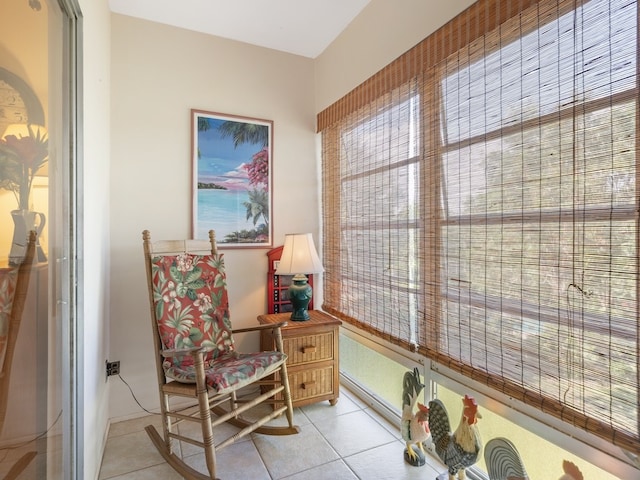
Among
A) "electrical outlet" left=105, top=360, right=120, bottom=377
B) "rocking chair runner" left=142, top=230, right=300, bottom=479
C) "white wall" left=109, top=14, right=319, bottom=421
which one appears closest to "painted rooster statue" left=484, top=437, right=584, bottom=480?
"rocking chair runner" left=142, top=230, right=300, bottom=479

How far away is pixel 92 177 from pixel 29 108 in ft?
2.59

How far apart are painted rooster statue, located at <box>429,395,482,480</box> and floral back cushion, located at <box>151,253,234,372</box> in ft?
4.08

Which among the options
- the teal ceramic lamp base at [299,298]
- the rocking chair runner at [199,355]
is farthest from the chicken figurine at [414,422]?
the teal ceramic lamp base at [299,298]

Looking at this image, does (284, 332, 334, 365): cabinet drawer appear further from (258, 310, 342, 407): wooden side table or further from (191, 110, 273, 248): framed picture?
(191, 110, 273, 248): framed picture

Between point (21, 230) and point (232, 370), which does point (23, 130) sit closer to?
point (21, 230)

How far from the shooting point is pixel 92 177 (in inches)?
63.6

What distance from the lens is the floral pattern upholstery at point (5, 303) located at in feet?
2.48

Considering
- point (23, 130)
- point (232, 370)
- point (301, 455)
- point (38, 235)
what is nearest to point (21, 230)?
point (38, 235)

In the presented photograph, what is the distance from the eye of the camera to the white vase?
81 centimetres

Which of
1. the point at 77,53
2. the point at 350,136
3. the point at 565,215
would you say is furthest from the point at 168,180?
the point at 565,215

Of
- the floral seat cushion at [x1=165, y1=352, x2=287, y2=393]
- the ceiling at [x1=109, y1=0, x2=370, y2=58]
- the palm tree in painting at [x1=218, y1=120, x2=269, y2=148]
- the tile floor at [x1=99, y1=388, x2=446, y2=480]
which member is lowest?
the tile floor at [x1=99, y1=388, x2=446, y2=480]

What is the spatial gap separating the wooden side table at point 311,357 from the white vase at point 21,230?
1.45m

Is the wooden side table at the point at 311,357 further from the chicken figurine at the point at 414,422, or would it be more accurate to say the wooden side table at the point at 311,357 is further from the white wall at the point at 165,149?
the chicken figurine at the point at 414,422

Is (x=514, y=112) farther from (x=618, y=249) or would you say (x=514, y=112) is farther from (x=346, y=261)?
(x=346, y=261)
